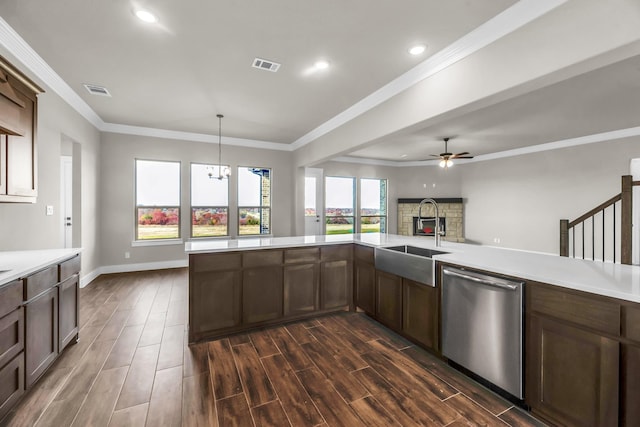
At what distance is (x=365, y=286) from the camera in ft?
11.0

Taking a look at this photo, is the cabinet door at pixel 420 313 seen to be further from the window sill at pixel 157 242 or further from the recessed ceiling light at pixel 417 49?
the window sill at pixel 157 242

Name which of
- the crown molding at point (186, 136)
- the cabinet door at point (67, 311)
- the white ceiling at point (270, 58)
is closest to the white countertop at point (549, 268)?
the cabinet door at point (67, 311)

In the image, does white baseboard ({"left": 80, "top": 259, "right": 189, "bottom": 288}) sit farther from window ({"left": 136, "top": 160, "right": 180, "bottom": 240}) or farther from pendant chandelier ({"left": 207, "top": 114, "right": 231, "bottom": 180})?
pendant chandelier ({"left": 207, "top": 114, "right": 231, "bottom": 180})

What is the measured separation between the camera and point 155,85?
3.71 m

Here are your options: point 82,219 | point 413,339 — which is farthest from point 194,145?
point 413,339

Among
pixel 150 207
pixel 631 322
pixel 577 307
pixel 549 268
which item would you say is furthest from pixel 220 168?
pixel 631 322

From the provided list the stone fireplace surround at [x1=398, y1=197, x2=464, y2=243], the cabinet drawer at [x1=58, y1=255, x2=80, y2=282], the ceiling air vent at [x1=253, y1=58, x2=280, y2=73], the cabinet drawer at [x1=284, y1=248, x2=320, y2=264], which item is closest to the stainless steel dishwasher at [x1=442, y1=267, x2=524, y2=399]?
the cabinet drawer at [x1=284, y1=248, x2=320, y2=264]

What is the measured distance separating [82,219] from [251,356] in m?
4.08

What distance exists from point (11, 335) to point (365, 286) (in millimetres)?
2952

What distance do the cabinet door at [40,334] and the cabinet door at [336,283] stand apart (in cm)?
243

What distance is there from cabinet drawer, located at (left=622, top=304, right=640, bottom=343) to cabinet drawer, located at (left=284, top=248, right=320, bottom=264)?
247 centimetres

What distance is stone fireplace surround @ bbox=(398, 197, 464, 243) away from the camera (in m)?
8.54

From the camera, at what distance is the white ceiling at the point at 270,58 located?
2.31 meters

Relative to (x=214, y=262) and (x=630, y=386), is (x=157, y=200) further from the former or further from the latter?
(x=630, y=386)
